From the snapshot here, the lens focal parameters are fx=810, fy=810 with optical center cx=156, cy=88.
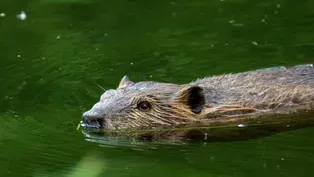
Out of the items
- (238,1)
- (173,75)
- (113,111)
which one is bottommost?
(113,111)

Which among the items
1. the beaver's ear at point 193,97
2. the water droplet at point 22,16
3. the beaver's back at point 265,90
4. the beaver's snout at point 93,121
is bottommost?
the beaver's snout at point 93,121

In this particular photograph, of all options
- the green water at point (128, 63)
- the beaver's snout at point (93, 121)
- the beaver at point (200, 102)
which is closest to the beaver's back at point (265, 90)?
the beaver at point (200, 102)

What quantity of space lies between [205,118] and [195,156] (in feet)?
3.64

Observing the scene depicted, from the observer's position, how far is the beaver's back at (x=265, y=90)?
8000 mm

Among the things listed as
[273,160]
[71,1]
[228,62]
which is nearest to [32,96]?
[228,62]

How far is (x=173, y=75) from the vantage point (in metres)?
9.80

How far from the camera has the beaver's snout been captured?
297 inches

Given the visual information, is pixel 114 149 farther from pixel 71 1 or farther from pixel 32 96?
pixel 71 1

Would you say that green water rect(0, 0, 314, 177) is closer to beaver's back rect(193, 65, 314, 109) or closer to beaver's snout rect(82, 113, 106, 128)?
beaver's snout rect(82, 113, 106, 128)

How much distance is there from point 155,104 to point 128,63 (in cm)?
263

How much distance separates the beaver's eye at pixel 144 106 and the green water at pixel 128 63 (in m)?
0.67

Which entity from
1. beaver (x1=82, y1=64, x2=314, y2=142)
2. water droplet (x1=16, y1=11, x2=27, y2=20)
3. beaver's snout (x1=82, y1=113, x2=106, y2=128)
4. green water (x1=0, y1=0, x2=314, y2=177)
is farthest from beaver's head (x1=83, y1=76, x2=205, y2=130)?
water droplet (x1=16, y1=11, x2=27, y2=20)

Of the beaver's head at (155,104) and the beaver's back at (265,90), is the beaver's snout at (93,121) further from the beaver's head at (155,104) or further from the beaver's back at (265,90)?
the beaver's back at (265,90)

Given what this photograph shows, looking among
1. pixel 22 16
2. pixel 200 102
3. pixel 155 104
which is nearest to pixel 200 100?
pixel 200 102
